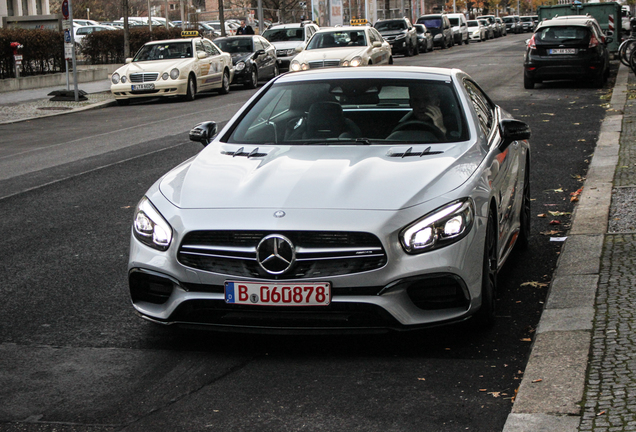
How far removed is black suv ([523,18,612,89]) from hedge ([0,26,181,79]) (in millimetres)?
15658

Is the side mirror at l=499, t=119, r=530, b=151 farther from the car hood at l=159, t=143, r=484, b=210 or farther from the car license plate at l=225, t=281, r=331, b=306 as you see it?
the car license plate at l=225, t=281, r=331, b=306

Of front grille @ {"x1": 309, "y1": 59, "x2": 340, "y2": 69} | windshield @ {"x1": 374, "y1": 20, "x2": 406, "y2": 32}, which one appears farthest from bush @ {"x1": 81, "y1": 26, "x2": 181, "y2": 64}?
windshield @ {"x1": 374, "y1": 20, "x2": 406, "y2": 32}

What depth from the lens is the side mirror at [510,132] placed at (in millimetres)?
5883

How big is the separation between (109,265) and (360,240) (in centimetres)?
296

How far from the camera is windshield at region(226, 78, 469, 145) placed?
229 inches

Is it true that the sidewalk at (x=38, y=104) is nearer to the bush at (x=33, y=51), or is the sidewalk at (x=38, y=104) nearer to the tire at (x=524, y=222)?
the bush at (x=33, y=51)

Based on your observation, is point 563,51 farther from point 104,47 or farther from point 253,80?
point 104,47

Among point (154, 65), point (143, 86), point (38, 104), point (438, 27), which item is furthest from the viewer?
point (438, 27)

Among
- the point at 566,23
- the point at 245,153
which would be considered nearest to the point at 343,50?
the point at 566,23

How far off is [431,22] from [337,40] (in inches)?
1156

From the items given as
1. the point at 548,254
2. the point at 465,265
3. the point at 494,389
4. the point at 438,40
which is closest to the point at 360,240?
the point at 465,265

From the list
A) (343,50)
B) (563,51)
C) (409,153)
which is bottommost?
(409,153)

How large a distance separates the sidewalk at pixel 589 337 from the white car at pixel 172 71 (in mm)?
17368

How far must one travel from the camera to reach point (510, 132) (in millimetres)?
5879
